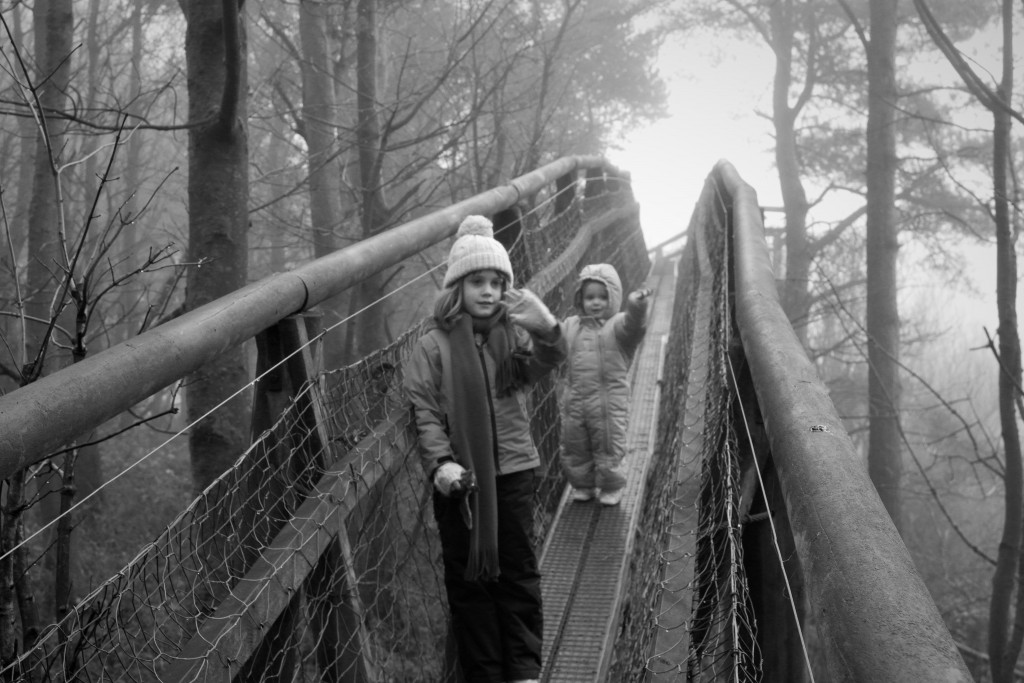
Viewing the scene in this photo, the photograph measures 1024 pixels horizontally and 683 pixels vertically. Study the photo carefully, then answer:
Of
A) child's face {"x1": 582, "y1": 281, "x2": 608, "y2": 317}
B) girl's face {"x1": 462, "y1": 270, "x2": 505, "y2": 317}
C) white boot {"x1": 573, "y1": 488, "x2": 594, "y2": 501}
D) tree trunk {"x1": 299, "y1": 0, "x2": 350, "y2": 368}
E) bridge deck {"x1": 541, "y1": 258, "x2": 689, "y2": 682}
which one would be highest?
tree trunk {"x1": 299, "y1": 0, "x2": 350, "y2": 368}

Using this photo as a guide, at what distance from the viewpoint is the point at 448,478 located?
272 centimetres

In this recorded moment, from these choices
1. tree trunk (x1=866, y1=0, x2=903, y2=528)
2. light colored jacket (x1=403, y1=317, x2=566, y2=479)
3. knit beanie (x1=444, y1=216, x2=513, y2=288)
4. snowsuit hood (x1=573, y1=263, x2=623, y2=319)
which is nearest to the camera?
light colored jacket (x1=403, y1=317, x2=566, y2=479)

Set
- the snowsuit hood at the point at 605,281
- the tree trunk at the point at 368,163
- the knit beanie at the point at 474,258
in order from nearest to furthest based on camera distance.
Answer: the knit beanie at the point at 474,258
the snowsuit hood at the point at 605,281
the tree trunk at the point at 368,163

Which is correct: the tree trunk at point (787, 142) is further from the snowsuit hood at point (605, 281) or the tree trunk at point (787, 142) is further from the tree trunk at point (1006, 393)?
the snowsuit hood at point (605, 281)

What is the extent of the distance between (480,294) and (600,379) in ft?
6.18

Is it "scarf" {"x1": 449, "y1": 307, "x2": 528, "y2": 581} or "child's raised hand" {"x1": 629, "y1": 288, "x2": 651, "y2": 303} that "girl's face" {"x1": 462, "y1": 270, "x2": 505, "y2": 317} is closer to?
"scarf" {"x1": 449, "y1": 307, "x2": 528, "y2": 581}

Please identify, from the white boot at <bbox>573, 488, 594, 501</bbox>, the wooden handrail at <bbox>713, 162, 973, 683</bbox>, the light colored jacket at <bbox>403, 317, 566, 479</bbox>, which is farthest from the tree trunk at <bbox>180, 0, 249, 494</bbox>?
the wooden handrail at <bbox>713, 162, 973, 683</bbox>

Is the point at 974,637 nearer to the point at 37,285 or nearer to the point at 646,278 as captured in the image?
the point at 646,278

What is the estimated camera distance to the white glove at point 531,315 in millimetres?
2932

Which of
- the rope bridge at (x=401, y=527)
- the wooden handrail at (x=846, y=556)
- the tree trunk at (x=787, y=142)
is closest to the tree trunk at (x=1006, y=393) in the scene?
the rope bridge at (x=401, y=527)

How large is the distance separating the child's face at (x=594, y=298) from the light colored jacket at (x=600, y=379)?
0.03 m

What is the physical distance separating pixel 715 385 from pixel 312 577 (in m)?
1.36

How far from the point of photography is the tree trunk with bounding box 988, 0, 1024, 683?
5.79 metres

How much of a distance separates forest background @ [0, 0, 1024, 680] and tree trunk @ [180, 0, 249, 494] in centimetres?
1
